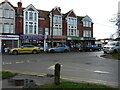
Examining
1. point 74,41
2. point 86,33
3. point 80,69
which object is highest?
point 86,33

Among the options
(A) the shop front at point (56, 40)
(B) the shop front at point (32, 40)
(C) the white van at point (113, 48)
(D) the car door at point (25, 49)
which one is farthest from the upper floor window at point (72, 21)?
(D) the car door at point (25, 49)

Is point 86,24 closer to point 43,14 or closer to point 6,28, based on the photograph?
point 43,14

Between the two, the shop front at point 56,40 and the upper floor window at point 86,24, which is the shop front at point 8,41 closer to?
the shop front at point 56,40

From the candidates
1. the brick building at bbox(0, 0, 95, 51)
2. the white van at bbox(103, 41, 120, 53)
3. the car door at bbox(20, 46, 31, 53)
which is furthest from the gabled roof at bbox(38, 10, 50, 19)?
the white van at bbox(103, 41, 120, 53)

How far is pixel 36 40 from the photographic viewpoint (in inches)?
1369

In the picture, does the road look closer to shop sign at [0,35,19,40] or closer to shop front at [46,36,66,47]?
shop sign at [0,35,19,40]

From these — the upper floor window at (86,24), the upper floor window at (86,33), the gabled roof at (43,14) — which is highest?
the gabled roof at (43,14)

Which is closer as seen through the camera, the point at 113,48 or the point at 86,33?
the point at 113,48

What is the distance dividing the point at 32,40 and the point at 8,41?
530 cm

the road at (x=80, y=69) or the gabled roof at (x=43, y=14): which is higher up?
the gabled roof at (x=43, y=14)

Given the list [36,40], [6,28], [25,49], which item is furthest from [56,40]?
[25,49]

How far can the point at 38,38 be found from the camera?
34719 millimetres

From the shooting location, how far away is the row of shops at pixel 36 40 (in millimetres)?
31206

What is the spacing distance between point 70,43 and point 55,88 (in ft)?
115
